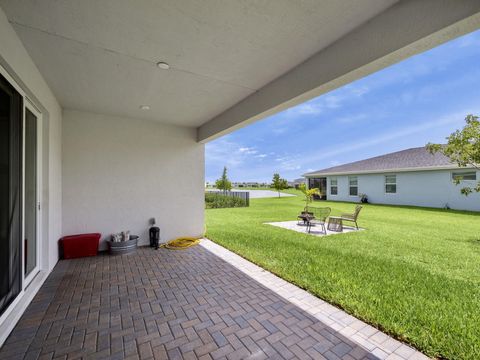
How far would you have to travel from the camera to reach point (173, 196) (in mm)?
5863

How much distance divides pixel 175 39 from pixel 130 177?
3811mm

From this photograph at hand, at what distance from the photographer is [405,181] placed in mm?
14320

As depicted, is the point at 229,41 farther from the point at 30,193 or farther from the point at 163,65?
the point at 30,193

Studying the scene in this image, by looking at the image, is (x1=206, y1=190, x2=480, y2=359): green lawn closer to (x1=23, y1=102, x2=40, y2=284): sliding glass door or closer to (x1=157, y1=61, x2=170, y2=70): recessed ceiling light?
(x1=23, y1=102, x2=40, y2=284): sliding glass door

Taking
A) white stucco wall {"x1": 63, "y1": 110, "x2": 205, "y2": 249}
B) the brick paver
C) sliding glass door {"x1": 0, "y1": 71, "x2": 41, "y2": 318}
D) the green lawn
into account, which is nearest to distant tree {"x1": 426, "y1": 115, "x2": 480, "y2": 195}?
the green lawn

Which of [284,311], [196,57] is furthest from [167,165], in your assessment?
[284,311]

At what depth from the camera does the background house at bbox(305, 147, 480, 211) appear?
12.2 metres

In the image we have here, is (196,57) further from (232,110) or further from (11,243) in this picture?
(11,243)

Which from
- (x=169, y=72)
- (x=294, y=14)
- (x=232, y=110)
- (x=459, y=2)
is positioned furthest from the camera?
(x=232, y=110)

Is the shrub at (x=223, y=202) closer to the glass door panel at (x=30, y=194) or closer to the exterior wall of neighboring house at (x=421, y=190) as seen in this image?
the exterior wall of neighboring house at (x=421, y=190)

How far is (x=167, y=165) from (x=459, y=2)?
557cm

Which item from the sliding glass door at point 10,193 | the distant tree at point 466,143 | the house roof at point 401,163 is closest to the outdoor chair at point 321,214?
the distant tree at point 466,143

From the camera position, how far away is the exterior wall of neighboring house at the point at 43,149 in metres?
2.21

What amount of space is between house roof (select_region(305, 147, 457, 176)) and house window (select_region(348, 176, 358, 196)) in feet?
2.10
